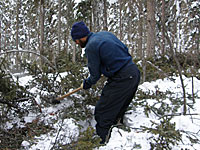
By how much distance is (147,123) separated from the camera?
2.88 meters

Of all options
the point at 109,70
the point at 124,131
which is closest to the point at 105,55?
the point at 109,70

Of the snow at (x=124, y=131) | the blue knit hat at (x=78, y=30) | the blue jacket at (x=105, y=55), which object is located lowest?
the snow at (x=124, y=131)

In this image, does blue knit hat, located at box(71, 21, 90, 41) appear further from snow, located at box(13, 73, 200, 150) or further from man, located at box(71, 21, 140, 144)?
snow, located at box(13, 73, 200, 150)

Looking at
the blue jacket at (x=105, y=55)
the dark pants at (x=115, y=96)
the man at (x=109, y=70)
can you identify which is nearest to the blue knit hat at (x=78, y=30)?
the man at (x=109, y=70)

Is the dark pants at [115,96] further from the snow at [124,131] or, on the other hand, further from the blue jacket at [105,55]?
the snow at [124,131]

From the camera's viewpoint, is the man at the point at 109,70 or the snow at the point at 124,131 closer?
the snow at the point at 124,131

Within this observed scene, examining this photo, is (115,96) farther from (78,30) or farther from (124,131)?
(78,30)

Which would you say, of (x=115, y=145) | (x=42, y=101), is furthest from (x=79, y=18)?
(x=115, y=145)

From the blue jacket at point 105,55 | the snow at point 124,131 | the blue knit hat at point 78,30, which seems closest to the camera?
the snow at point 124,131

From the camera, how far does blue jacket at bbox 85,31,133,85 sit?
2637 millimetres

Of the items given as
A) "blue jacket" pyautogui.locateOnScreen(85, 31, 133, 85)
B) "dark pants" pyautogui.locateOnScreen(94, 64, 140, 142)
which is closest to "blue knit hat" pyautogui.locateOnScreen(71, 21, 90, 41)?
"blue jacket" pyautogui.locateOnScreen(85, 31, 133, 85)

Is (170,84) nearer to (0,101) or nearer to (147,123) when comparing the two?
(147,123)

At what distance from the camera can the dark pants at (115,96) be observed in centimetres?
270

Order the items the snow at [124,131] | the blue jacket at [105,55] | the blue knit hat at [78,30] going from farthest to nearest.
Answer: the blue knit hat at [78,30]
the blue jacket at [105,55]
the snow at [124,131]
